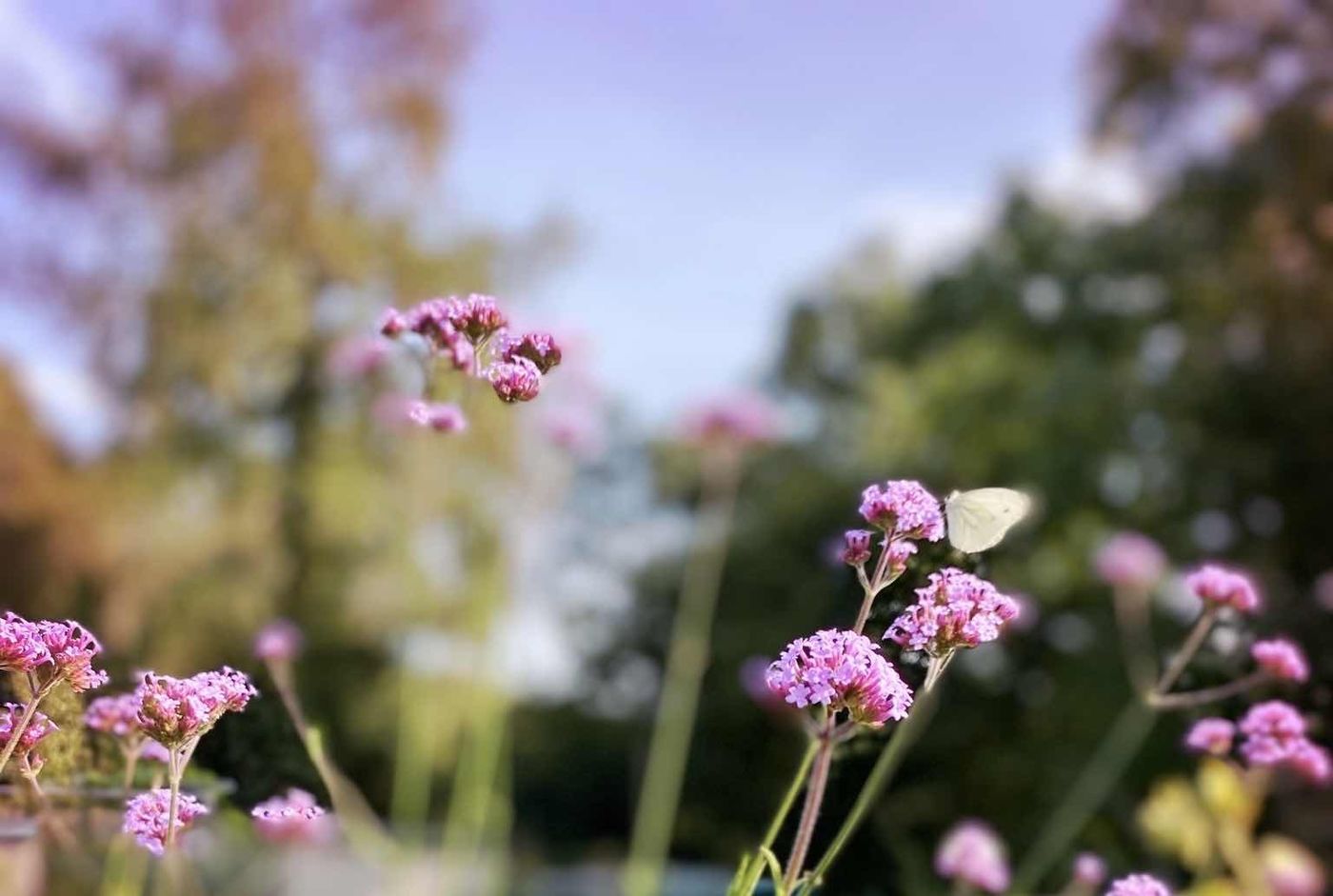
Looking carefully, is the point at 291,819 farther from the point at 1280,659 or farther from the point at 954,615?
the point at 1280,659

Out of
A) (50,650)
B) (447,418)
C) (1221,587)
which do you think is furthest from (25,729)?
(1221,587)

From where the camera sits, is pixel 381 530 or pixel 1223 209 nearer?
pixel 1223 209

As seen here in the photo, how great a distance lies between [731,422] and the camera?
3.66 meters

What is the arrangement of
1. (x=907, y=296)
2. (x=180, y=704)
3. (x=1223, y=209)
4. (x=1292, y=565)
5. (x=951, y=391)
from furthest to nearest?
(x=907, y=296) → (x=951, y=391) → (x=1223, y=209) → (x=1292, y=565) → (x=180, y=704)

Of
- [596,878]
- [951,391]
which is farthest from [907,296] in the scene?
[596,878]

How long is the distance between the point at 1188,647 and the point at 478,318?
0.94 meters

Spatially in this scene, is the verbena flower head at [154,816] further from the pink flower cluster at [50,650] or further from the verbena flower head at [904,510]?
the verbena flower head at [904,510]

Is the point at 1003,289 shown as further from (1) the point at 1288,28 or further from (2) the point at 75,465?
(2) the point at 75,465

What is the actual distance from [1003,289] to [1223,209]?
3.81 metres

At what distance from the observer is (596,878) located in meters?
12.8

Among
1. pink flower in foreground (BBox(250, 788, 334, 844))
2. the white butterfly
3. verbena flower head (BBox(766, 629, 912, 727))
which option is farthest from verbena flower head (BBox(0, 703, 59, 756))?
the white butterfly

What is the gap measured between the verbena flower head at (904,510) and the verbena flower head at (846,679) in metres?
0.09

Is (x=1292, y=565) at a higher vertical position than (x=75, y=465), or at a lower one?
lower

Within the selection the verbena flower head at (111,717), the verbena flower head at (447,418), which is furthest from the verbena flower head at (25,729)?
the verbena flower head at (447,418)
